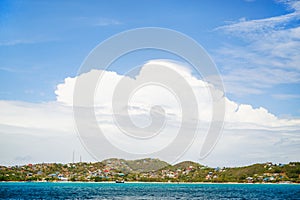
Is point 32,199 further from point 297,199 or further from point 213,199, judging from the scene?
point 297,199

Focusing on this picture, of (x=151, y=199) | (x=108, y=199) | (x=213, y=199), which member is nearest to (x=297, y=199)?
(x=213, y=199)

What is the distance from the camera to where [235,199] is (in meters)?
82.9

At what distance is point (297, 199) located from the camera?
8169 cm

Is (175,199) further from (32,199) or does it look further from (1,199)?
(1,199)

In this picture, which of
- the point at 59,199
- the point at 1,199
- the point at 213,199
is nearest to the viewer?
the point at 1,199

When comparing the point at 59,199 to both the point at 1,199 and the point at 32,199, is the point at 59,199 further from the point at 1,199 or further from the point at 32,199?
the point at 1,199

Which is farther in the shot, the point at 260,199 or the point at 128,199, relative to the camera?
the point at 260,199

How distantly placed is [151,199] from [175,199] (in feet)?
17.1

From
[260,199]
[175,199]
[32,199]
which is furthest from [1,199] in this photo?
[260,199]

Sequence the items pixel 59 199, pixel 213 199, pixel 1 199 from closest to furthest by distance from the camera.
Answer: pixel 1 199, pixel 59 199, pixel 213 199

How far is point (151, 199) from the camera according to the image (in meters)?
78.1

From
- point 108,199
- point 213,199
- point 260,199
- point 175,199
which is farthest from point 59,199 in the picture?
point 260,199

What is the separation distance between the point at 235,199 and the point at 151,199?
19440 millimetres

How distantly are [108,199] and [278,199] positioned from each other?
3929 centimetres
